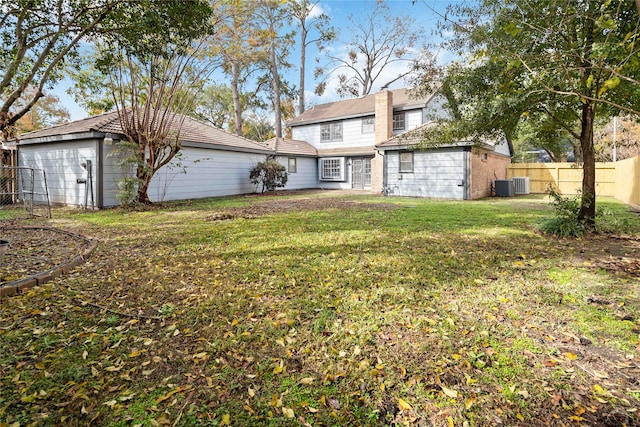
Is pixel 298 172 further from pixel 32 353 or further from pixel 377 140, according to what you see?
pixel 32 353

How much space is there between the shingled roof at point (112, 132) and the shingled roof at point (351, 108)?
21.2 feet

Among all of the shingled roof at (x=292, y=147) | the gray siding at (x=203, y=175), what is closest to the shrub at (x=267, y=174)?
the gray siding at (x=203, y=175)

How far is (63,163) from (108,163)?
222cm

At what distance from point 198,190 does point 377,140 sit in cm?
988

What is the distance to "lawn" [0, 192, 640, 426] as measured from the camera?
1939mm

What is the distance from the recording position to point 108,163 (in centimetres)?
1127

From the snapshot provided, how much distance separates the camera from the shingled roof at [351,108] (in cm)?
1902

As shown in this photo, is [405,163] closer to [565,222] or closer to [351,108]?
[351,108]

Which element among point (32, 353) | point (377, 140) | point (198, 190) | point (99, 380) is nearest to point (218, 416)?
point (99, 380)

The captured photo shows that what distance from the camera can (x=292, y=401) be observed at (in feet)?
6.55

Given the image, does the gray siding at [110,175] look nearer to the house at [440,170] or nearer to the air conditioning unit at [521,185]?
the house at [440,170]

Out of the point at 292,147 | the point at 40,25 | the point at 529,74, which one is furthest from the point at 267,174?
the point at 529,74

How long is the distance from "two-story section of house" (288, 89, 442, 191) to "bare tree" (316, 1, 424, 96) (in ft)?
22.6

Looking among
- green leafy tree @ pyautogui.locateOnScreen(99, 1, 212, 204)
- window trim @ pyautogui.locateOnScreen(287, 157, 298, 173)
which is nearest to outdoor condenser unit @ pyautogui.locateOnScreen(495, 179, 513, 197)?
window trim @ pyautogui.locateOnScreen(287, 157, 298, 173)
